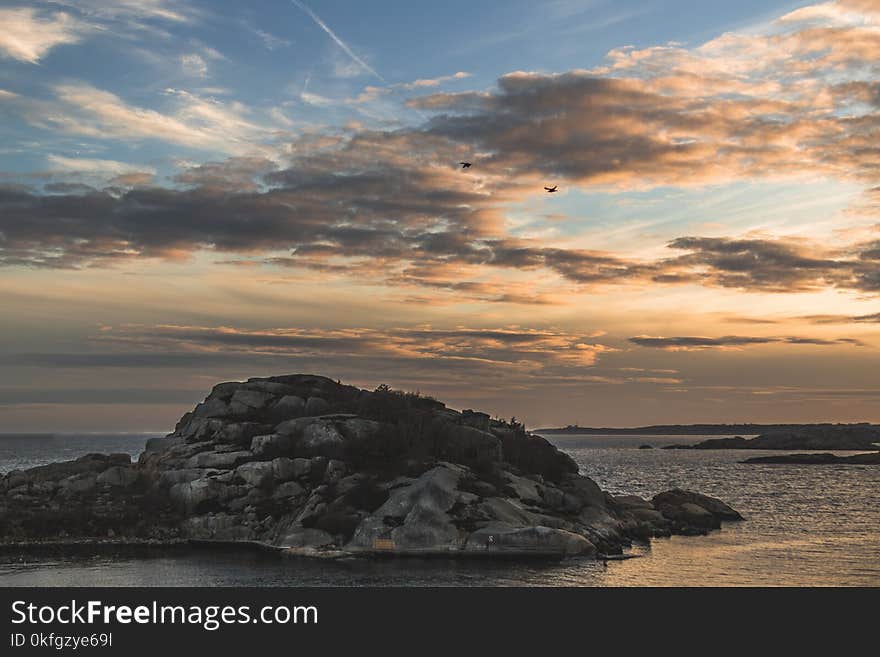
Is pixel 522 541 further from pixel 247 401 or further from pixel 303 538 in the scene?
pixel 247 401

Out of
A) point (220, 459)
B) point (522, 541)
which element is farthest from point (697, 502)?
point (220, 459)

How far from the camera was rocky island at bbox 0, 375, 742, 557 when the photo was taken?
54812mm

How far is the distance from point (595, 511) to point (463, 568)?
704 inches

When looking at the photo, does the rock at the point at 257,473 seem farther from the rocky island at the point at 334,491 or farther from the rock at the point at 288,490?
the rock at the point at 288,490

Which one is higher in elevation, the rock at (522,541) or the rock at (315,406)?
the rock at (315,406)

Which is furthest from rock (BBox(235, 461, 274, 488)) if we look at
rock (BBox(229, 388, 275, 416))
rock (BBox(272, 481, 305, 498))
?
rock (BBox(229, 388, 275, 416))

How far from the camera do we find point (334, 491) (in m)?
59.6

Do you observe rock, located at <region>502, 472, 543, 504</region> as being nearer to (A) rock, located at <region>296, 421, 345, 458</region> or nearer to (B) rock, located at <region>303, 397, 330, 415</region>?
(A) rock, located at <region>296, 421, 345, 458</region>

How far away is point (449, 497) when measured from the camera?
184 feet

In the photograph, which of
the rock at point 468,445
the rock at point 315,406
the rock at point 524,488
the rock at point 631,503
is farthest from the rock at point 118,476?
the rock at point 631,503

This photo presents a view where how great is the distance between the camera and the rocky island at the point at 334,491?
54812mm
